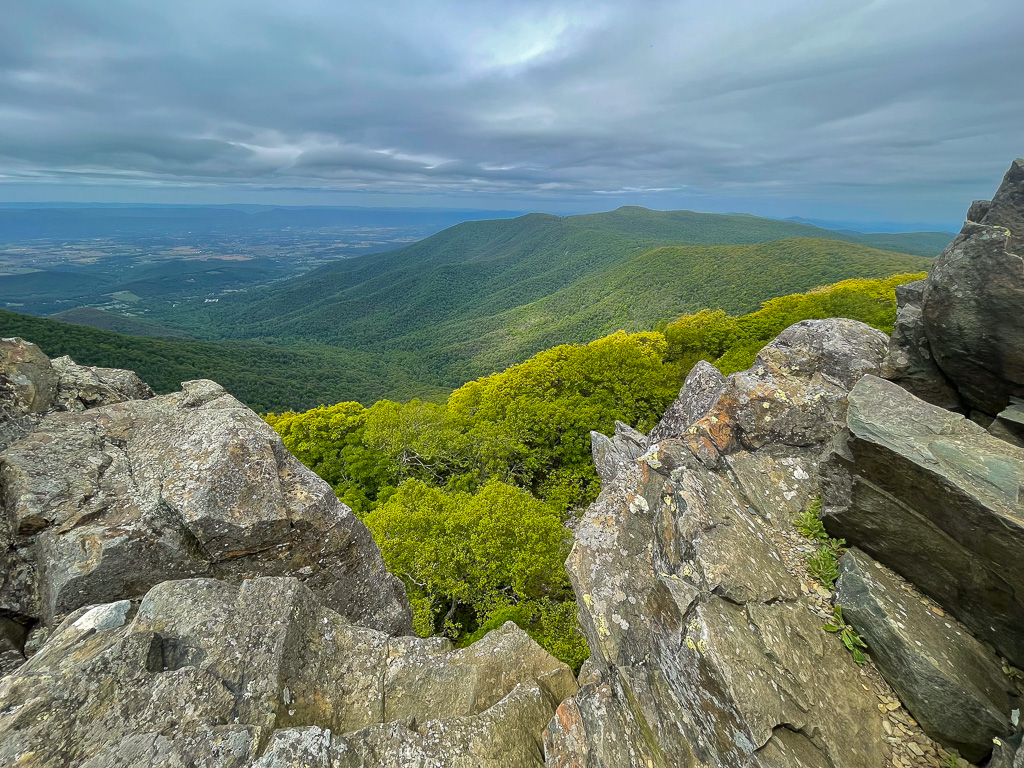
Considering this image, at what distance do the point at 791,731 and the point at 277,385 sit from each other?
A: 534 ft

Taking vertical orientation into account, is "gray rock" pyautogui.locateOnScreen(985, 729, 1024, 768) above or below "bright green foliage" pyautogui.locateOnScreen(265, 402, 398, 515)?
above

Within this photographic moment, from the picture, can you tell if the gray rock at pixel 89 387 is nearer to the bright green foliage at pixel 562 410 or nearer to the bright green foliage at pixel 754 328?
the bright green foliage at pixel 562 410

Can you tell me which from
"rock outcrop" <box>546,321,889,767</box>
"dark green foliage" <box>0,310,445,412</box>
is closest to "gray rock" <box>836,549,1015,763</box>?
"rock outcrop" <box>546,321,889,767</box>

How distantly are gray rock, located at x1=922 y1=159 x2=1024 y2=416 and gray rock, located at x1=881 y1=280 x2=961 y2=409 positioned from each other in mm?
470

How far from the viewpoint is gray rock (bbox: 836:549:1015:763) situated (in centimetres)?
686

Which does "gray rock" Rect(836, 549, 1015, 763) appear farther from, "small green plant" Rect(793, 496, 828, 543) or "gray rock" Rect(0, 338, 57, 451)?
"gray rock" Rect(0, 338, 57, 451)

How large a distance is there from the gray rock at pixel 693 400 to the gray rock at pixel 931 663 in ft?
33.9

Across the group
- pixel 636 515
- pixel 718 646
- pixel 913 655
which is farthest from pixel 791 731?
pixel 636 515

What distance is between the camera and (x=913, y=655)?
7.52 metres

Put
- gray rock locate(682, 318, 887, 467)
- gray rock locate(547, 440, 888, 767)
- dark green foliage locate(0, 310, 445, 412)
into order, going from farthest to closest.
A: dark green foliage locate(0, 310, 445, 412) → gray rock locate(682, 318, 887, 467) → gray rock locate(547, 440, 888, 767)

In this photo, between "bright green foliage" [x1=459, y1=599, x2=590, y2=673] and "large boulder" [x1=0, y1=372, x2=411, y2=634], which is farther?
"bright green foliage" [x1=459, y1=599, x2=590, y2=673]

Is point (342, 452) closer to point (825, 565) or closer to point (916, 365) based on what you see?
point (825, 565)

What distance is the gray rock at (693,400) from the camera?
19036mm

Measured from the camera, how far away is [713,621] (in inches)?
341
